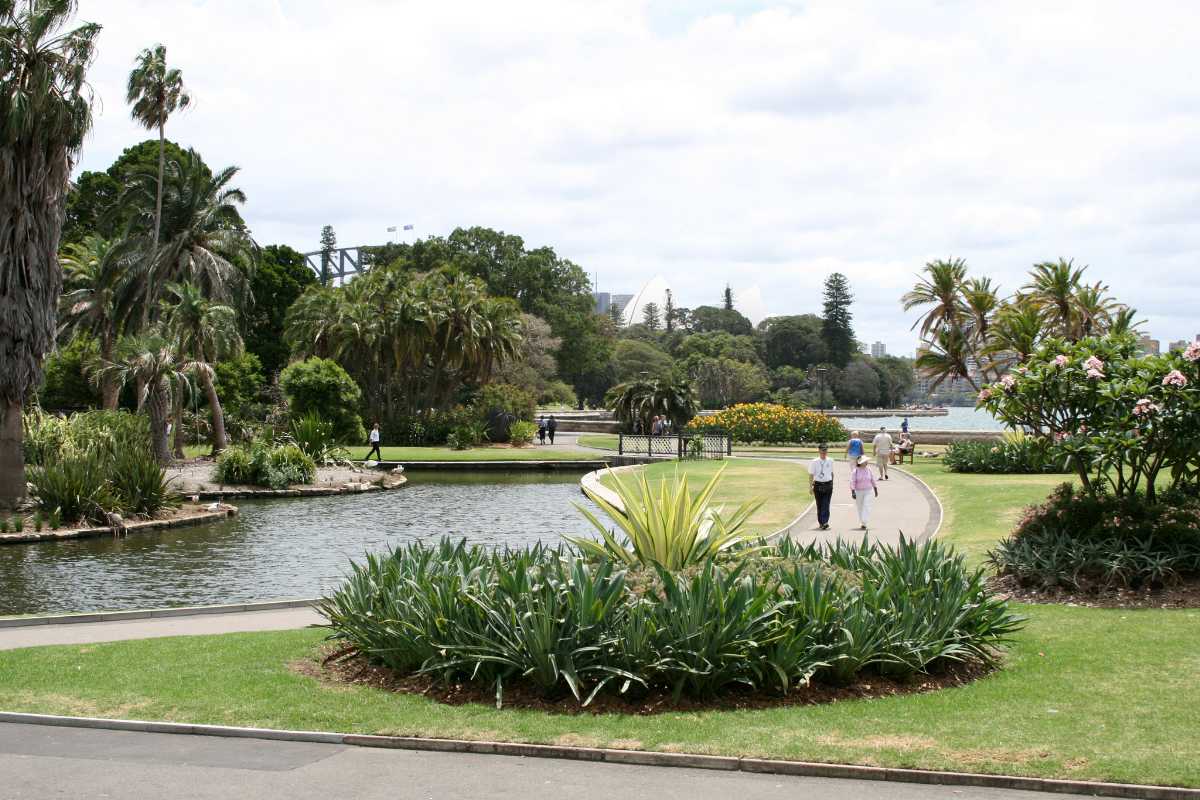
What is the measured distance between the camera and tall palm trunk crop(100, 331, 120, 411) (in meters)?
41.0

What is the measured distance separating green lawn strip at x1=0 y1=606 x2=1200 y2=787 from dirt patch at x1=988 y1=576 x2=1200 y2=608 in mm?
1520

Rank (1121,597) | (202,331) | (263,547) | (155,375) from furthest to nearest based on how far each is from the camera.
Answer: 1. (202,331)
2. (155,375)
3. (263,547)
4. (1121,597)

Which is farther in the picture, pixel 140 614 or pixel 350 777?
pixel 140 614

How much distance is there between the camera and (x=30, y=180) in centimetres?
2394

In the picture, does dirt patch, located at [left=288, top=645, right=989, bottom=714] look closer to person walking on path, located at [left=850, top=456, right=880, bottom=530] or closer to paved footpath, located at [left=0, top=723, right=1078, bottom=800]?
paved footpath, located at [left=0, top=723, right=1078, bottom=800]

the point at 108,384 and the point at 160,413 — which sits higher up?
the point at 108,384

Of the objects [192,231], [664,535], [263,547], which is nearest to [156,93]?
[192,231]

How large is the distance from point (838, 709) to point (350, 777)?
11.7 feet

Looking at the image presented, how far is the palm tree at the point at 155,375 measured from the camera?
3484 centimetres

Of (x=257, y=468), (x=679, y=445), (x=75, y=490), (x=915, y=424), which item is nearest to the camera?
(x=75, y=490)

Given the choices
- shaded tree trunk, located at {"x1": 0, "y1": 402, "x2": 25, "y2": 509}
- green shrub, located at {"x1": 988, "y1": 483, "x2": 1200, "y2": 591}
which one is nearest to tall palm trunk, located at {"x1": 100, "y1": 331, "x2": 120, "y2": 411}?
shaded tree trunk, located at {"x1": 0, "y1": 402, "x2": 25, "y2": 509}

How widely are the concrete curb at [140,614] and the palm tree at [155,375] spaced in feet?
75.3

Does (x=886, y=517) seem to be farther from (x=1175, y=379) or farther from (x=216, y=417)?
(x=216, y=417)

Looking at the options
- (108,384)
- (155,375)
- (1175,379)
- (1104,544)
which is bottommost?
(1104,544)
